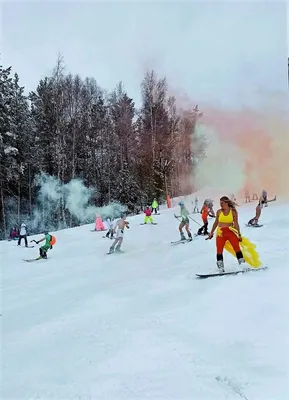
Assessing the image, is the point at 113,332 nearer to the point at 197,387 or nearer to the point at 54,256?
the point at 197,387

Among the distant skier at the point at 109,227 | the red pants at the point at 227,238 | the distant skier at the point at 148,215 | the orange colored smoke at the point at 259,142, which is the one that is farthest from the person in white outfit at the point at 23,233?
the red pants at the point at 227,238

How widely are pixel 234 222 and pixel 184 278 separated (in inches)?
27.7

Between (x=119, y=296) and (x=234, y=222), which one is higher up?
(x=234, y=222)

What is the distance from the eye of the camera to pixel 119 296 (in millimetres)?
3363

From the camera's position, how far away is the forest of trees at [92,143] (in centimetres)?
658

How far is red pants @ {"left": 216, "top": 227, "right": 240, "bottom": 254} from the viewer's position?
11.9 ft

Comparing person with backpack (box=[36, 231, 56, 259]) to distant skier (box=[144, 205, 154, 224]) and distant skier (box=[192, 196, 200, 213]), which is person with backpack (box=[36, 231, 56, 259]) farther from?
distant skier (box=[192, 196, 200, 213])

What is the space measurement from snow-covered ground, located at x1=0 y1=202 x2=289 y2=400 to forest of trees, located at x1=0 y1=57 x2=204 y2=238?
9.01 ft

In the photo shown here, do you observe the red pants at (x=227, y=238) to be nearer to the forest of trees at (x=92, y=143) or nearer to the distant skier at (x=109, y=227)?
the forest of trees at (x=92, y=143)

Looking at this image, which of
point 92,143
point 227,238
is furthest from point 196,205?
point 92,143

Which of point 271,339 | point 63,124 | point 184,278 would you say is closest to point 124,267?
point 184,278

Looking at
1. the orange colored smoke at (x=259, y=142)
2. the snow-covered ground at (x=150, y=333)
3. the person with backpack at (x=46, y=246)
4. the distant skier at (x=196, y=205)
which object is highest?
the orange colored smoke at (x=259, y=142)

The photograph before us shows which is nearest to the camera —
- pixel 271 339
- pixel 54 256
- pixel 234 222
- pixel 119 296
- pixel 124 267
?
pixel 271 339

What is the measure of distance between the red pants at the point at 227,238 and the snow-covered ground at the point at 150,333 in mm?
266
